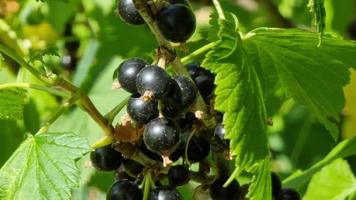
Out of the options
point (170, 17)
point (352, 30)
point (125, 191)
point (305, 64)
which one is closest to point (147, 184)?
point (125, 191)

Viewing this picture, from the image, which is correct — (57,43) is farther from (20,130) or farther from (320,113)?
(320,113)

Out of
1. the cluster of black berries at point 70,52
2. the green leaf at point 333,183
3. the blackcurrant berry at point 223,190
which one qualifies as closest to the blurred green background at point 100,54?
the cluster of black berries at point 70,52

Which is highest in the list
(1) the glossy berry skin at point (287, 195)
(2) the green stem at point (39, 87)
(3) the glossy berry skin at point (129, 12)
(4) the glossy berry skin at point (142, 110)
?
(3) the glossy berry skin at point (129, 12)

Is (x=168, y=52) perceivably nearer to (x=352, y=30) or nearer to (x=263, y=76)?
(x=263, y=76)

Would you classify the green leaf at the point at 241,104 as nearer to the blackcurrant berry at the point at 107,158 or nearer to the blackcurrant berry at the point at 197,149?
the blackcurrant berry at the point at 197,149

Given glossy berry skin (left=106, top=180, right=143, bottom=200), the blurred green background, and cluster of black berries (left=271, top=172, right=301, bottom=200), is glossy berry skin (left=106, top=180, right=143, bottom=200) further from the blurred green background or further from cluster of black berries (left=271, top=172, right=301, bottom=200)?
the blurred green background

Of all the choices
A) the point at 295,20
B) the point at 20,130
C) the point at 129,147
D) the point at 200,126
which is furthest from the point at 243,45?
the point at 295,20
